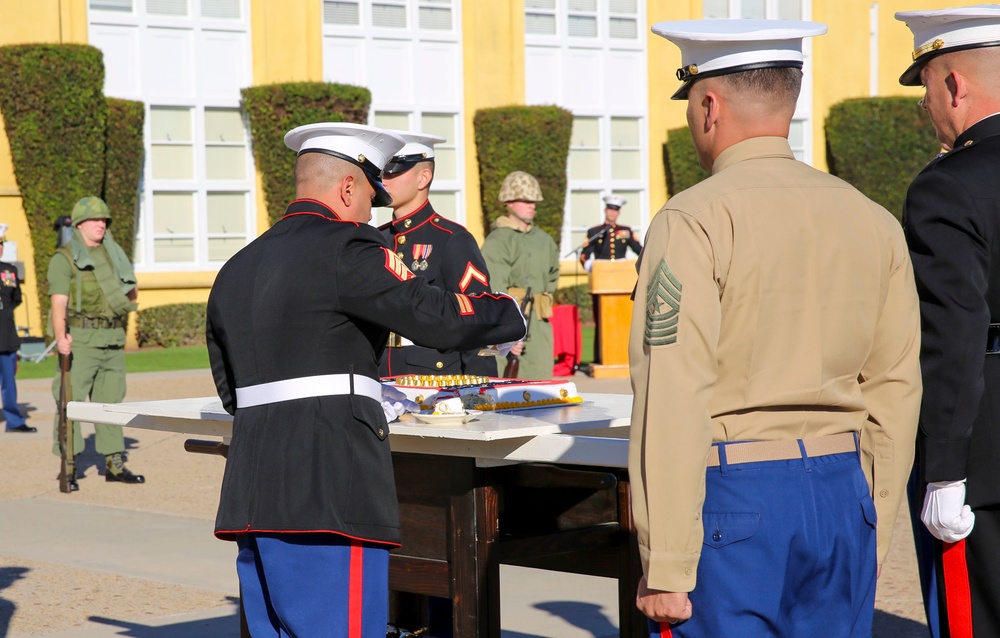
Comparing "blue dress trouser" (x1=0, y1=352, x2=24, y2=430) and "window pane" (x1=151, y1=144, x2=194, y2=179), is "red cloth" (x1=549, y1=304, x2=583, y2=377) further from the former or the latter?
"window pane" (x1=151, y1=144, x2=194, y2=179)

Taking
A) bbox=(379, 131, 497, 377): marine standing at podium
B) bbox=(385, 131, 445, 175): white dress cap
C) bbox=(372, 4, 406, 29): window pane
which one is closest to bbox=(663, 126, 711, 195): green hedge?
bbox=(372, 4, 406, 29): window pane

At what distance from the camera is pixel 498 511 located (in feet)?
13.8

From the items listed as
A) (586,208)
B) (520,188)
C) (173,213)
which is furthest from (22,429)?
(586,208)

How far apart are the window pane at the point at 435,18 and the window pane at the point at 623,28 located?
3.78 metres

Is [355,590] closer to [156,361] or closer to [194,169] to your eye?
[156,361]

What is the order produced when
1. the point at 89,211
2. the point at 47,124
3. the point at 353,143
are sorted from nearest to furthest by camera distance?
the point at 353,143 < the point at 89,211 < the point at 47,124

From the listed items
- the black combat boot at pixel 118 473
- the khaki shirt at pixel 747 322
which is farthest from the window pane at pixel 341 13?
the khaki shirt at pixel 747 322

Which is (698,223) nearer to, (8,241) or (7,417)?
(7,417)

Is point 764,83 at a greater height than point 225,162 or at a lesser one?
lesser

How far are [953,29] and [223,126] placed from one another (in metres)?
20.5

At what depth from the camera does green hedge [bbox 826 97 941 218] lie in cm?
2800

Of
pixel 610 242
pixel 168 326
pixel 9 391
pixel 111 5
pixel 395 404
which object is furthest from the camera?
pixel 111 5

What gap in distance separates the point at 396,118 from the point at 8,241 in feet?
25.3

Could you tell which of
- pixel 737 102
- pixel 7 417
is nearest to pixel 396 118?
pixel 7 417
